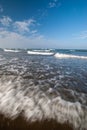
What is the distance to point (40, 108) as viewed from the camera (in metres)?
3.55

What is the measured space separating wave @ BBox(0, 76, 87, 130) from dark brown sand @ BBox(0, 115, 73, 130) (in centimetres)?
13

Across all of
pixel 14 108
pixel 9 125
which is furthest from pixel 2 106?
pixel 9 125

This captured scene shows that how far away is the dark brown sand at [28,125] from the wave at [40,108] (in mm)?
126

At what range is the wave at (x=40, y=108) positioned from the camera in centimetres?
314

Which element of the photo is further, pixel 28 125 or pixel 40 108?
pixel 40 108

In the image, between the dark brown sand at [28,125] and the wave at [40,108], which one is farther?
the wave at [40,108]

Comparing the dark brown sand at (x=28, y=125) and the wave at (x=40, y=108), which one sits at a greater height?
the wave at (x=40, y=108)

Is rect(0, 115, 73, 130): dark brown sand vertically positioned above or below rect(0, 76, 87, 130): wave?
below

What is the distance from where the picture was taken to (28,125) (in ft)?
9.56

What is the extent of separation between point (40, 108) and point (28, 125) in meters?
0.72

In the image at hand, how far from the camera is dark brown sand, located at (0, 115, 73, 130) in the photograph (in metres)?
2.86

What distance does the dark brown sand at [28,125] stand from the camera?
2855 mm

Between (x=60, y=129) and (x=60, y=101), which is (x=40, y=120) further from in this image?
(x=60, y=101)

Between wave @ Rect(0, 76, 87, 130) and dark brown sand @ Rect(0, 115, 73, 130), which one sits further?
wave @ Rect(0, 76, 87, 130)
